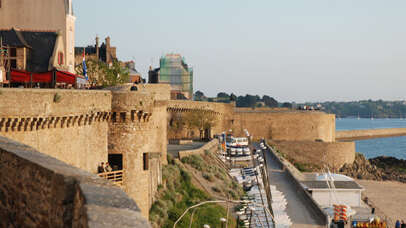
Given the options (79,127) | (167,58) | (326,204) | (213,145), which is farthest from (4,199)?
(167,58)

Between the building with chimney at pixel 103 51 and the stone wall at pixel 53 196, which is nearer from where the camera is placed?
the stone wall at pixel 53 196

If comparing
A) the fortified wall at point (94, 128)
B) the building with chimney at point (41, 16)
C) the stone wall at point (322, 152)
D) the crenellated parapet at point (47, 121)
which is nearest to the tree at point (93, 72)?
the building with chimney at point (41, 16)

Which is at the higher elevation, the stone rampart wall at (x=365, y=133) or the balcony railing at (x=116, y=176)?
the balcony railing at (x=116, y=176)

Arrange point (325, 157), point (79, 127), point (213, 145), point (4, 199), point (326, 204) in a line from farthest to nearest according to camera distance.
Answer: point (325, 157)
point (213, 145)
point (326, 204)
point (79, 127)
point (4, 199)

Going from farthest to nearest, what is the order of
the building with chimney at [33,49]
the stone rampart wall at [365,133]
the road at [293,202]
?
the stone rampart wall at [365,133] → the road at [293,202] → the building with chimney at [33,49]

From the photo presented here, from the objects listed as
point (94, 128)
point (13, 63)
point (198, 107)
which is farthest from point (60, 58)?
point (198, 107)

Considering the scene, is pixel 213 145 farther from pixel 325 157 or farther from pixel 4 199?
pixel 4 199

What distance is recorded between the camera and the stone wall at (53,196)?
4832 millimetres

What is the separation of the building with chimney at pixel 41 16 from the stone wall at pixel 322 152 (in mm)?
43041

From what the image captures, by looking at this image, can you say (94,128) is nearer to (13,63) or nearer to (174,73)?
(13,63)

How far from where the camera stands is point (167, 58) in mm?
97188

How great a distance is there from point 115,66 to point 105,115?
22.3 m

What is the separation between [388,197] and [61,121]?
43.5 m

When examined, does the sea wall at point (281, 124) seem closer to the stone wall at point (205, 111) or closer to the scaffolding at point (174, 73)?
the stone wall at point (205, 111)
